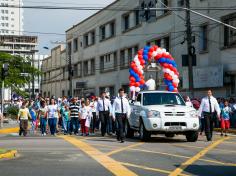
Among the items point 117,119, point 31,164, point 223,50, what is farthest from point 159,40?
point 31,164

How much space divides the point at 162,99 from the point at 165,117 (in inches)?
58.3

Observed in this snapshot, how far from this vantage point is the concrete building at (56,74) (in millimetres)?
78000

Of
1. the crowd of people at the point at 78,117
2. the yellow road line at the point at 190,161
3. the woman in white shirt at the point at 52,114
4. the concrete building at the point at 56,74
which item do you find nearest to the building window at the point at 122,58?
the concrete building at the point at 56,74

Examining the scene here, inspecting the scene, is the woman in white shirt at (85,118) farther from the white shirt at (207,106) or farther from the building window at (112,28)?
the building window at (112,28)

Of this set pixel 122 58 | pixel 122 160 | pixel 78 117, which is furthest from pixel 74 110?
pixel 122 58

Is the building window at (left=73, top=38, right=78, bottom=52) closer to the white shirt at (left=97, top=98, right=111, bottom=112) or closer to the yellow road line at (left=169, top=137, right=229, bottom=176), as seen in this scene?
the white shirt at (left=97, top=98, right=111, bottom=112)

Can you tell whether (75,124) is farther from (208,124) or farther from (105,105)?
(208,124)

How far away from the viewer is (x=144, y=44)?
47188 millimetres

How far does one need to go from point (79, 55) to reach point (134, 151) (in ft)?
183

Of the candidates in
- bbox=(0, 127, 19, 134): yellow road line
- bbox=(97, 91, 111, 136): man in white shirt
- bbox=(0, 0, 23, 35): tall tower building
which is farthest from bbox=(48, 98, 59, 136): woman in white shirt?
bbox=(0, 0, 23, 35): tall tower building

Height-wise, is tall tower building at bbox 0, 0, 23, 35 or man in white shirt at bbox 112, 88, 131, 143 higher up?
tall tower building at bbox 0, 0, 23, 35

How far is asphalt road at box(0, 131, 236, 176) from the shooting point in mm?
10805

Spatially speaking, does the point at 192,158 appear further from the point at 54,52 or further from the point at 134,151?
the point at 54,52

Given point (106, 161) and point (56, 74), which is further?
point (56, 74)
